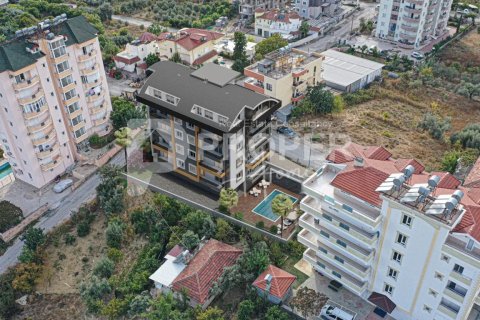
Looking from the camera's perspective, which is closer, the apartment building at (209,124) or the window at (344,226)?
the window at (344,226)

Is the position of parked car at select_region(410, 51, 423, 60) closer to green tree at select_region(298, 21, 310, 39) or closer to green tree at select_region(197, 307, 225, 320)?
green tree at select_region(298, 21, 310, 39)

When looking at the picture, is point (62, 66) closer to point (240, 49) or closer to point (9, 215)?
point (9, 215)

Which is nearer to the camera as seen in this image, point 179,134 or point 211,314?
point 211,314


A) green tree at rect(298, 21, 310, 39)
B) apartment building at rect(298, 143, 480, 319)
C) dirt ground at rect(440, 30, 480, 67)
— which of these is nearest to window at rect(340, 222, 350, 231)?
apartment building at rect(298, 143, 480, 319)

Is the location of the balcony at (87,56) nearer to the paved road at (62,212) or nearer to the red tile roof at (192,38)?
the paved road at (62,212)

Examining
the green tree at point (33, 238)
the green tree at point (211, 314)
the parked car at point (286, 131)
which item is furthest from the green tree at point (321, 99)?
the green tree at point (33, 238)

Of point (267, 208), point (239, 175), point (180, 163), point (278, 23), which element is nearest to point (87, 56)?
point (180, 163)
